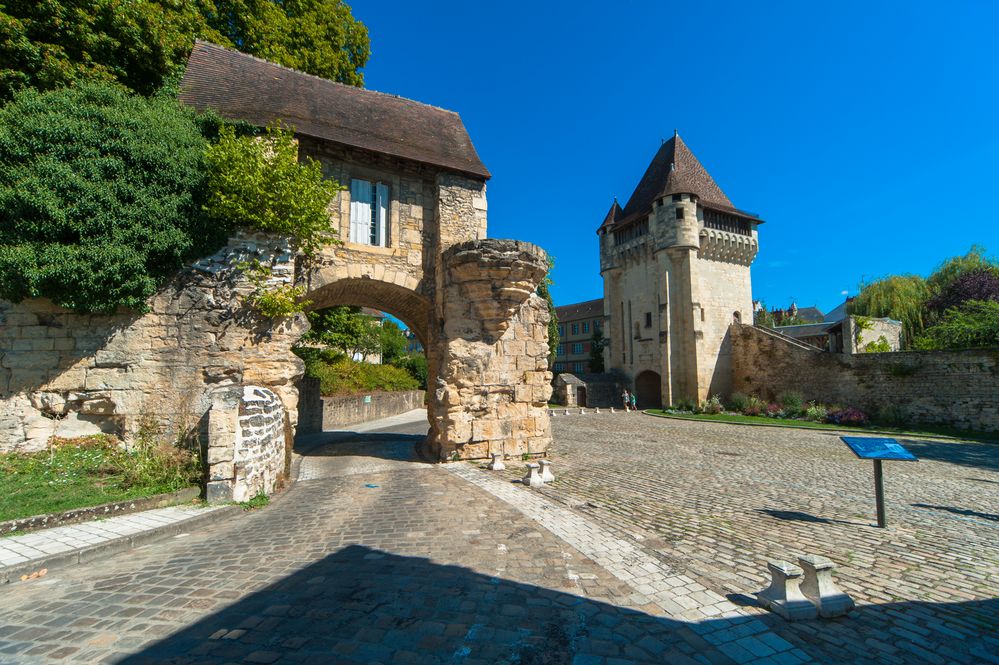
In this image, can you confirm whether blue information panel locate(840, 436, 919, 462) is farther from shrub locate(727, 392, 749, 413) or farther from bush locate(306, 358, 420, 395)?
shrub locate(727, 392, 749, 413)

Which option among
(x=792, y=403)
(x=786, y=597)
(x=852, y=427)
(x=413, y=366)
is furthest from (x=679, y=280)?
(x=786, y=597)

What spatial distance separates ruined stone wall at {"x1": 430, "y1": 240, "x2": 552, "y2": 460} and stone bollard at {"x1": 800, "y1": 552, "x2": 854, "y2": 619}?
6708mm

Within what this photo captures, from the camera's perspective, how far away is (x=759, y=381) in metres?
25.4

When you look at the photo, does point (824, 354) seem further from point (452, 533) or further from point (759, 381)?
point (452, 533)

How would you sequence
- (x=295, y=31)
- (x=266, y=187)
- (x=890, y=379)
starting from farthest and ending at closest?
(x=890, y=379) → (x=295, y=31) → (x=266, y=187)

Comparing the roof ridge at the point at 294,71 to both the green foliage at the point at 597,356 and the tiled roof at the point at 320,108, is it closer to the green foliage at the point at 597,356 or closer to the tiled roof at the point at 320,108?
the tiled roof at the point at 320,108

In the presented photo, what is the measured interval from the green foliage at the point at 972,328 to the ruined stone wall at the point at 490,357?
1822 cm

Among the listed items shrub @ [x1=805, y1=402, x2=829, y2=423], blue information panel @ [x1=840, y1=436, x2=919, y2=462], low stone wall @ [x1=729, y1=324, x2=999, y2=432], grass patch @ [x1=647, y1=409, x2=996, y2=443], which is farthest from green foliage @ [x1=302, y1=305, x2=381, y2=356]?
low stone wall @ [x1=729, y1=324, x2=999, y2=432]

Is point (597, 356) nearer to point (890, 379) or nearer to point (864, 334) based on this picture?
point (864, 334)

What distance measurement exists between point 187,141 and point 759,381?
27.5 meters

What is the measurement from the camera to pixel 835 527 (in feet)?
17.4

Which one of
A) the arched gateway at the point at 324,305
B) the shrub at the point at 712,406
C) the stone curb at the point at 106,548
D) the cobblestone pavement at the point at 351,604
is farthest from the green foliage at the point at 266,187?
the shrub at the point at 712,406

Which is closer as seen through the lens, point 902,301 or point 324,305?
point 324,305

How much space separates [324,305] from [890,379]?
73.5 ft
